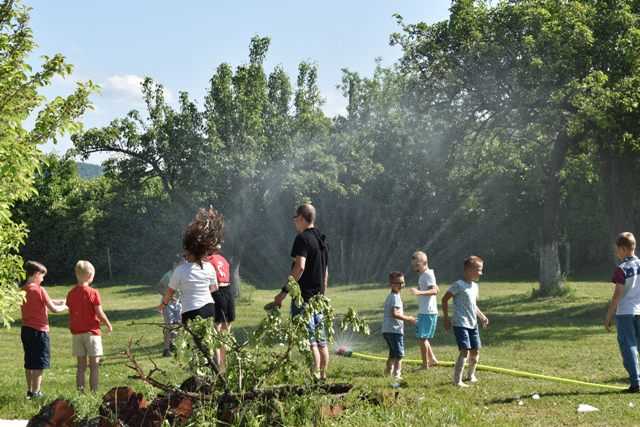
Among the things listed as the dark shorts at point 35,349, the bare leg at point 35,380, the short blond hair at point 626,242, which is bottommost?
the bare leg at point 35,380

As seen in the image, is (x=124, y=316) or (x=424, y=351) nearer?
(x=424, y=351)

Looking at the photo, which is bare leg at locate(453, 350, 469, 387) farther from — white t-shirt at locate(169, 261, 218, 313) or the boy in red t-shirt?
white t-shirt at locate(169, 261, 218, 313)

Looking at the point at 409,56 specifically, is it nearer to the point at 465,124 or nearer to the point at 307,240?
the point at 465,124

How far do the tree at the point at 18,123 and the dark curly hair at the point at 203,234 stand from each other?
68.0 inches

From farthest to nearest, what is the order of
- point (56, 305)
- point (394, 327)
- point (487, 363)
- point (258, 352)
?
point (487, 363), point (394, 327), point (56, 305), point (258, 352)

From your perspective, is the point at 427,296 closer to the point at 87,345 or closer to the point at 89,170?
the point at 87,345

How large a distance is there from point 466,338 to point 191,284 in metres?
2.97

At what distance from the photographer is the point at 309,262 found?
8203 millimetres

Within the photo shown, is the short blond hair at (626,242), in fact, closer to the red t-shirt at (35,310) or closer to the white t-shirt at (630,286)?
the white t-shirt at (630,286)

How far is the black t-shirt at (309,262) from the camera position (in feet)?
26.8

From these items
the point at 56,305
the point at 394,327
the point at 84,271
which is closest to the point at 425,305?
the point at 394,327

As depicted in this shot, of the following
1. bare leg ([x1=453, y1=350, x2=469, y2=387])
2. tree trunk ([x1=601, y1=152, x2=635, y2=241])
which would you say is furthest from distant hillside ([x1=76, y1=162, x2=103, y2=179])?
bare leg ([x1=453, y1=350, x2=469, y2=387])

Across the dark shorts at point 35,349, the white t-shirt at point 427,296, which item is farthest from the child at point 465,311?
the dark shorts at point 35,349

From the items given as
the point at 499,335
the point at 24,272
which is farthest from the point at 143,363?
the point at 499,335
